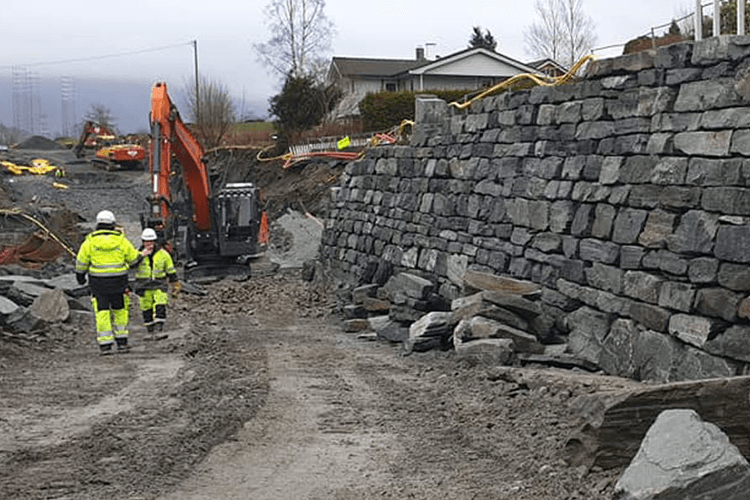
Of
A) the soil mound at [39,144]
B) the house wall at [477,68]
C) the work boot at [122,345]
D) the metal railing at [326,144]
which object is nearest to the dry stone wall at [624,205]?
the work boot at [122,345]

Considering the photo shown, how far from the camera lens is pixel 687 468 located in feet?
14.4

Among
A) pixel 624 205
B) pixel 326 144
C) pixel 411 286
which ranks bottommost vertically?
pixel 411 286

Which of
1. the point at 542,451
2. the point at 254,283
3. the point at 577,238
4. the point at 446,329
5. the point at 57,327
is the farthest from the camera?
the point at 254,283

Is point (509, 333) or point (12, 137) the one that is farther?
point (12, 137)

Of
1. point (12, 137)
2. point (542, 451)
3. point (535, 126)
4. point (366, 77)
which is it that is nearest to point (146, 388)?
point (542, 451)

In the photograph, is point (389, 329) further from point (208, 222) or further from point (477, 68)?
point (477, 68)

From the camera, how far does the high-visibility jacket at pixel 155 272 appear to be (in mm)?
12812

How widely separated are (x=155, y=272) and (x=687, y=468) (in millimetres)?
9848

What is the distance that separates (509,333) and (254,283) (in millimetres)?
10273

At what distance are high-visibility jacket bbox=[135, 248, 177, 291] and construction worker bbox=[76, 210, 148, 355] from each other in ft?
4.10

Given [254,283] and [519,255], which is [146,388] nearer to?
[519,255]

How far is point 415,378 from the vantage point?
9.11 m

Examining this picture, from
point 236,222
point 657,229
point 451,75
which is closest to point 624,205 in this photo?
point 657,229

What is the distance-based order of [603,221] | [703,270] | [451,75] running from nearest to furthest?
1. [703,270]
2. [603,221]
3. [451,75]
